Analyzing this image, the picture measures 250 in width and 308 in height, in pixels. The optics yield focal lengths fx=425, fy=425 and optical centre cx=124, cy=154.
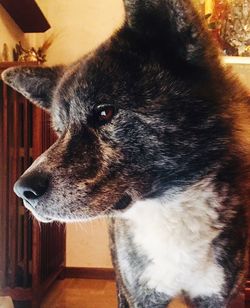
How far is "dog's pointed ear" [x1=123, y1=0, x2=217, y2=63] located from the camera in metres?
0.69

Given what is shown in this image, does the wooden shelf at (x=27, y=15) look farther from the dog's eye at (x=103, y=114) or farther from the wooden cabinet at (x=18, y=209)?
the dog's eye at (x=103, y=114)

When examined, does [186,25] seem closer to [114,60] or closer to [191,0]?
[191,0]

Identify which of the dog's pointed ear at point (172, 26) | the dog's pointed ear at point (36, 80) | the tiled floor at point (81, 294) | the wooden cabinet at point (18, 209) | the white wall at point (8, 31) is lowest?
the tiled floor at point (81, 294)

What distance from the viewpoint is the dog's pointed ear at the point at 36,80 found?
3.14 feet

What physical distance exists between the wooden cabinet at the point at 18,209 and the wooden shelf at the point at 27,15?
1.40 feet

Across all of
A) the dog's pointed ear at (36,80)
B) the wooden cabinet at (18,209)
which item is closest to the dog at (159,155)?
the dog's pointed ear at (36,80)

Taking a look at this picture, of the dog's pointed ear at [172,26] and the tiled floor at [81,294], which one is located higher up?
the dog's pointed ear at [172,26]

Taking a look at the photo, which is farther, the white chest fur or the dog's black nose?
the white chest fur

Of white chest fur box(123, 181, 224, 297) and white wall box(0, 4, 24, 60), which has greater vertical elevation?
white wall box(0, 4, 24, 60)

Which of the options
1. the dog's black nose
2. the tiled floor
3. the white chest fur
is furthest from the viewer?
the tiled floor

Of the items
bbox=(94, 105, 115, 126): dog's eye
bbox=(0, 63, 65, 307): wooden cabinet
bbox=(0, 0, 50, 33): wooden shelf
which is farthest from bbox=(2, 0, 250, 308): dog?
bbox=(0, 0, 50, 33): wooden shelf

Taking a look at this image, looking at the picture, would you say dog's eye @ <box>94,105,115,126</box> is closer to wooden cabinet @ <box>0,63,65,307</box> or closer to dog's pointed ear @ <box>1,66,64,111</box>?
dog's pointed ear @ <box>1,66,64,111</box>

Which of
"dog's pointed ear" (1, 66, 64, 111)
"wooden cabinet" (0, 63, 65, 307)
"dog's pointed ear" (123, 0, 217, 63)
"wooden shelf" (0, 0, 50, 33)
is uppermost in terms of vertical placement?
"wooden shelf" (0, 0, 50, 33)

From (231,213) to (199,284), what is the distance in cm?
16
